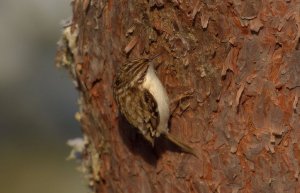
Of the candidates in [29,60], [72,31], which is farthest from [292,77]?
[29,60]

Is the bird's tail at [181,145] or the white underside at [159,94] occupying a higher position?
the white underside at [159,94]

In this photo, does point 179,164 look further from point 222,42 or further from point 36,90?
point 36,90

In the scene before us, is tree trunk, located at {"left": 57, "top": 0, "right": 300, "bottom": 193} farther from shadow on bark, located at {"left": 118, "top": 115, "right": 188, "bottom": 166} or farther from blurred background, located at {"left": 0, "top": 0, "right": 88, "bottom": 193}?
blurred background, located at {"left": 0, "top": 0, "right": 88, "bottom": 193}

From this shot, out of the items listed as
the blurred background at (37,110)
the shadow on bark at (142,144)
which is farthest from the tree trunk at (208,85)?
the blurred background at (37,110)

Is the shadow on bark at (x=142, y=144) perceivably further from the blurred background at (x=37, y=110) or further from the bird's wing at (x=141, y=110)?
the blurred background at (x=37, y=110)

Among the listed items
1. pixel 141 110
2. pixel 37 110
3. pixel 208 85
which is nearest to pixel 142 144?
pixel 141 110

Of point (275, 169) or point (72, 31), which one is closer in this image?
point (275, 169)

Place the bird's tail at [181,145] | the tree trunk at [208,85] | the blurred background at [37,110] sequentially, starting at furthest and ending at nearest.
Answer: the blurred background at [37,110]
the bird's tail at [181,145]
the tree trunk at [208,85]
